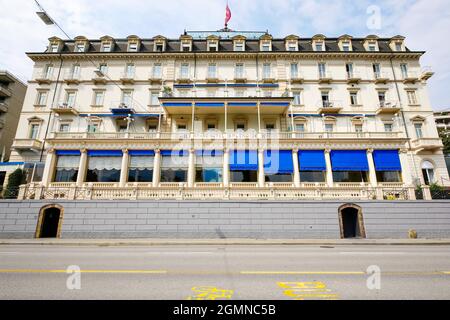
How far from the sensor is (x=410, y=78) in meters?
25.9

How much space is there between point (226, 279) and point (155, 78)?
1032 inches

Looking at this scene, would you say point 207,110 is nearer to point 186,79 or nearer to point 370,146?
point 186,79

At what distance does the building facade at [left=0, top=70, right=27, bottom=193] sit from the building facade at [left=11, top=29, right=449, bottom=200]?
8.24 m

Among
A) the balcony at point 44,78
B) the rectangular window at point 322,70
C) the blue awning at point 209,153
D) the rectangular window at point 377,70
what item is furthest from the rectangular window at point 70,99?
the rectangular window at point 377,70

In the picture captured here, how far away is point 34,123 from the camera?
25.0 m

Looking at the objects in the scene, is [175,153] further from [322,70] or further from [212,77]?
[322,70]

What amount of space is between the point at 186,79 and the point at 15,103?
91.5 feet

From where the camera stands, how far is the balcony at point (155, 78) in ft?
85.6

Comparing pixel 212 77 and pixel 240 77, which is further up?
pixel 212 77

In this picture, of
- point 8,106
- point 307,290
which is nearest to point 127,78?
point 8,106

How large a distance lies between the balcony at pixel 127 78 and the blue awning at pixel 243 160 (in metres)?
16.8

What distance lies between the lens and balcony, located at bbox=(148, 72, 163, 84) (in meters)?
26.1

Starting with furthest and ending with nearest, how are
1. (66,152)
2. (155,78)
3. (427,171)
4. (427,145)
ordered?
(155,78) → (427,171) → (427,145) → (66,152)
